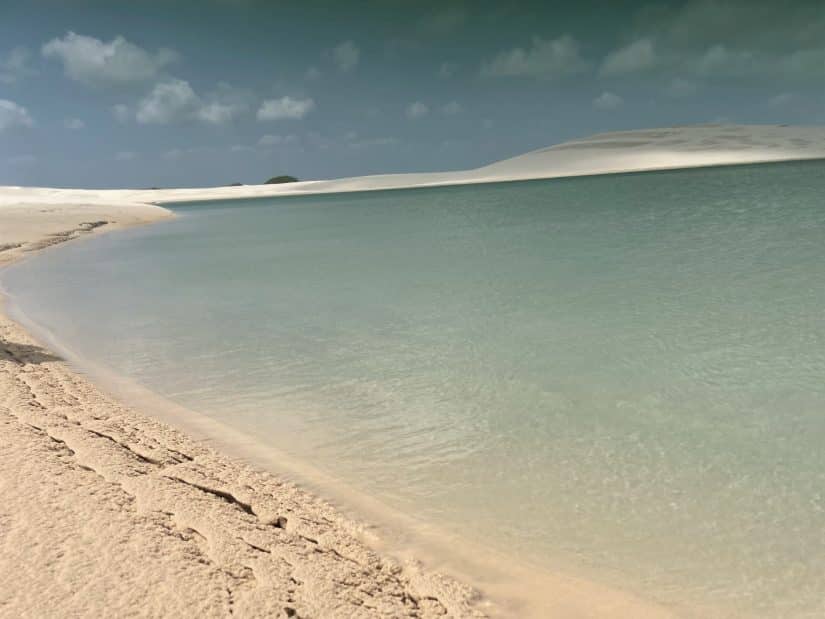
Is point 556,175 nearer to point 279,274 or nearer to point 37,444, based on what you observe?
point 279,274

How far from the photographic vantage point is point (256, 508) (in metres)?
3.94

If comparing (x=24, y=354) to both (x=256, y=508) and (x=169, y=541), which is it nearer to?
(x=256, y=508)

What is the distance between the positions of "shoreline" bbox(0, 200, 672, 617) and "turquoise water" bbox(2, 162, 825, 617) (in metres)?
0.25

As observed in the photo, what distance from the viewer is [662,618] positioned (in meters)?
3.03

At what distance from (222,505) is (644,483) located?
2558 mm

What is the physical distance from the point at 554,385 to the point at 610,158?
110 m

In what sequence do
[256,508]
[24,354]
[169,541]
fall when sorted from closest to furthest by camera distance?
[169,541] < [256,508] < [24,354]

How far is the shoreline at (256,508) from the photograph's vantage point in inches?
123

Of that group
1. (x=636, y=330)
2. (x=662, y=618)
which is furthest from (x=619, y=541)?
(x=636, y=330)

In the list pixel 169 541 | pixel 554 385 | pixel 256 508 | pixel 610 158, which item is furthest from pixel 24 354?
pixel 610 158

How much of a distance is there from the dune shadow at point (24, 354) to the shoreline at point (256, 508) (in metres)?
1.16

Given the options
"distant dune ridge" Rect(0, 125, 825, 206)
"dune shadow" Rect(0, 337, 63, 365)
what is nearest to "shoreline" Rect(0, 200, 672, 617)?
"dune shadow" Rect(0, 337, 63, 365)

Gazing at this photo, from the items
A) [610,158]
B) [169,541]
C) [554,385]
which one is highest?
[610,158]

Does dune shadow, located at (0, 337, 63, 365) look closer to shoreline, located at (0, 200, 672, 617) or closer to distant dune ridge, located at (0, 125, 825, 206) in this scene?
shoreline, located at (0, 200, 672, 617)
